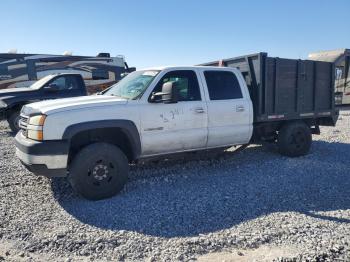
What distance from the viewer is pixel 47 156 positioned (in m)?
4.66

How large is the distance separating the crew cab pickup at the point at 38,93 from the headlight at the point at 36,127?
6457 millimetres

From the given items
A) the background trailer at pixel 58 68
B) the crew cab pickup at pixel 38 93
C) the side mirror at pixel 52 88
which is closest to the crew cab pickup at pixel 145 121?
the side mirror at pixel 52 88

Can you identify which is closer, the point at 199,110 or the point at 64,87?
the point at 199,110

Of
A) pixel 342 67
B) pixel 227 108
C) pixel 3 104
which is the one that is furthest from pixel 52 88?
pixel 342 67

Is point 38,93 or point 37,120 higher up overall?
point 38,93

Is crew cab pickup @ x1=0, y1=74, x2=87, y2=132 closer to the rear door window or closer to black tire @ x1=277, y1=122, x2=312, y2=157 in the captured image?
the rear door window

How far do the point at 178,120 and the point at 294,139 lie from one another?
Answer: 3217 millimetres

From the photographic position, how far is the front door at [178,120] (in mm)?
5402

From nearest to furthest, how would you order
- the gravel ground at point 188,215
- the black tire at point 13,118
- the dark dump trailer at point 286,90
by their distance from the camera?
the gravel ground at point 188,215, the dark dump trailer at point 286,90, the black tire at point 13,118

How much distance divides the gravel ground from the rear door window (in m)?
1.41

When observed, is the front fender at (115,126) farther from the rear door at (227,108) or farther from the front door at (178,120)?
the rear door at (227,108)

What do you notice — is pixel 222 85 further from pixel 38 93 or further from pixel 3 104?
pixel 3 104

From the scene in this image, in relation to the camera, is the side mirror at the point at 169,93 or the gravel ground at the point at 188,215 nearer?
the gravel ground at the point at 188,215

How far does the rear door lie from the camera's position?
19.9ft
